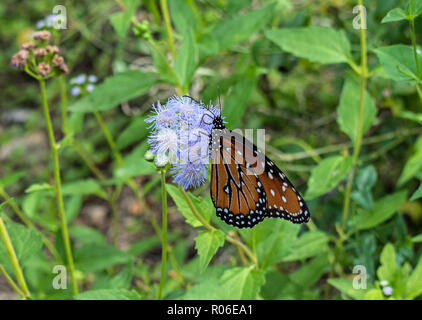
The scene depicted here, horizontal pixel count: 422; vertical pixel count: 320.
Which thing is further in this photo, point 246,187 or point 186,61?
point 186,61

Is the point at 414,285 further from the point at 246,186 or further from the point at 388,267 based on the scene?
the point at 246,186

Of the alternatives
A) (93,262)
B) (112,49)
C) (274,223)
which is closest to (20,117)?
(112,49)

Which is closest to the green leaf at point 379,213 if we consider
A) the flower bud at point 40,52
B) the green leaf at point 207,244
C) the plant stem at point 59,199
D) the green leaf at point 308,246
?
the green leaf at point 308,246

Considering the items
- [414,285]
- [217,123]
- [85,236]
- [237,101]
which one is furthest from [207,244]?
[85,236]

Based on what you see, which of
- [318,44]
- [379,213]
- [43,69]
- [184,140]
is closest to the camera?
[184,140]

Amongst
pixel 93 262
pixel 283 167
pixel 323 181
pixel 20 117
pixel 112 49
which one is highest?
pixel 112 49
